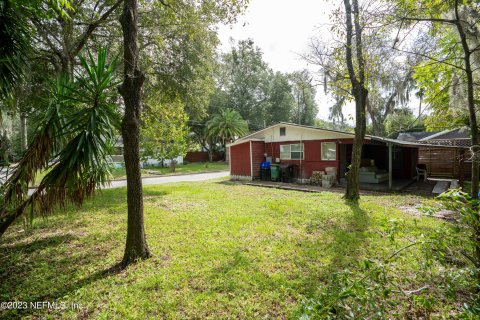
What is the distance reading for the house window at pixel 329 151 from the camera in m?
11.7

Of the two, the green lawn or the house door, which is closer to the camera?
the green lawn

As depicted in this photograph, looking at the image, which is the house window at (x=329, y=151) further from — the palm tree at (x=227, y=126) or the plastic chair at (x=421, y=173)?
the palm tree at (x=227, y=126)

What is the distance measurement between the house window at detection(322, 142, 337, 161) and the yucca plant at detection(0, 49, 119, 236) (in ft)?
35.0

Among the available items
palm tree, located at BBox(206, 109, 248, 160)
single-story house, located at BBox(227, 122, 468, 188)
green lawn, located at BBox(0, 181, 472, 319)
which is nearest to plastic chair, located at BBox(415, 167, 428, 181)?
single-story house, located at BBox(227, 122, 468, 188)

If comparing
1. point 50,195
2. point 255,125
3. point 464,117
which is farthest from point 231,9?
point 255,125

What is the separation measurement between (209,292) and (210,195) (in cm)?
644

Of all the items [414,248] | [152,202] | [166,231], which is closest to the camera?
[414,248]

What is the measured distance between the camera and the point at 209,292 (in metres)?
2.95

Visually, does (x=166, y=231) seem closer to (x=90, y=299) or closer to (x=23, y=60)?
(x=90, y=299)

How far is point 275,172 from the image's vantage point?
13.4m

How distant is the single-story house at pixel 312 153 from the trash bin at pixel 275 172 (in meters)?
0.67

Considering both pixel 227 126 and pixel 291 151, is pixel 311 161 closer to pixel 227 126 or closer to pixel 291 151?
pixel 291 151

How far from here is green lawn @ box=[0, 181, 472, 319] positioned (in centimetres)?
270

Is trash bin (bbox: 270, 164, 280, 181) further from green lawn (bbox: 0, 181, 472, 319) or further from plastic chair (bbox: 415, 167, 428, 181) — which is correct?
plastic chair (bbox: 415, 167, 428, 181)
